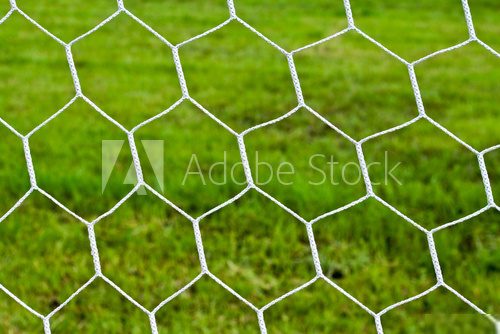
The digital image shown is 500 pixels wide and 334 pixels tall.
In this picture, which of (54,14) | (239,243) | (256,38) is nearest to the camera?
(239,243)

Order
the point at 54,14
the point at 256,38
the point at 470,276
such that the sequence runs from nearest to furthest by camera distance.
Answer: the point at 470,276 → the point at 256,38 → the point at 54,14

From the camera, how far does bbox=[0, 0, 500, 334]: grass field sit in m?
1.65

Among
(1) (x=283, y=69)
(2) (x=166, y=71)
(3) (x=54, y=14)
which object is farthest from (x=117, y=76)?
(3) (x=54, y=14)

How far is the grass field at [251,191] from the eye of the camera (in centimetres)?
165

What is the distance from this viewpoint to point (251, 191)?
6.74 feet

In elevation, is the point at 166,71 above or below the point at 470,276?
below

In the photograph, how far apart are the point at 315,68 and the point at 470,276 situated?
1684mm

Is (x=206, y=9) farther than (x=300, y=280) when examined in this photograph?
Yes

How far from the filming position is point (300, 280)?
1.73 m

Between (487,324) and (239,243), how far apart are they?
0.59 meters

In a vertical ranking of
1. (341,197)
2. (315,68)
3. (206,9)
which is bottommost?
(206,9)

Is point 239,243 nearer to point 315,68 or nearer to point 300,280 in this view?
point 300,280

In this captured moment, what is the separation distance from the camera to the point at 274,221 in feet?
6.38

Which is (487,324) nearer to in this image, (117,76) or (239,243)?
(239,243)
